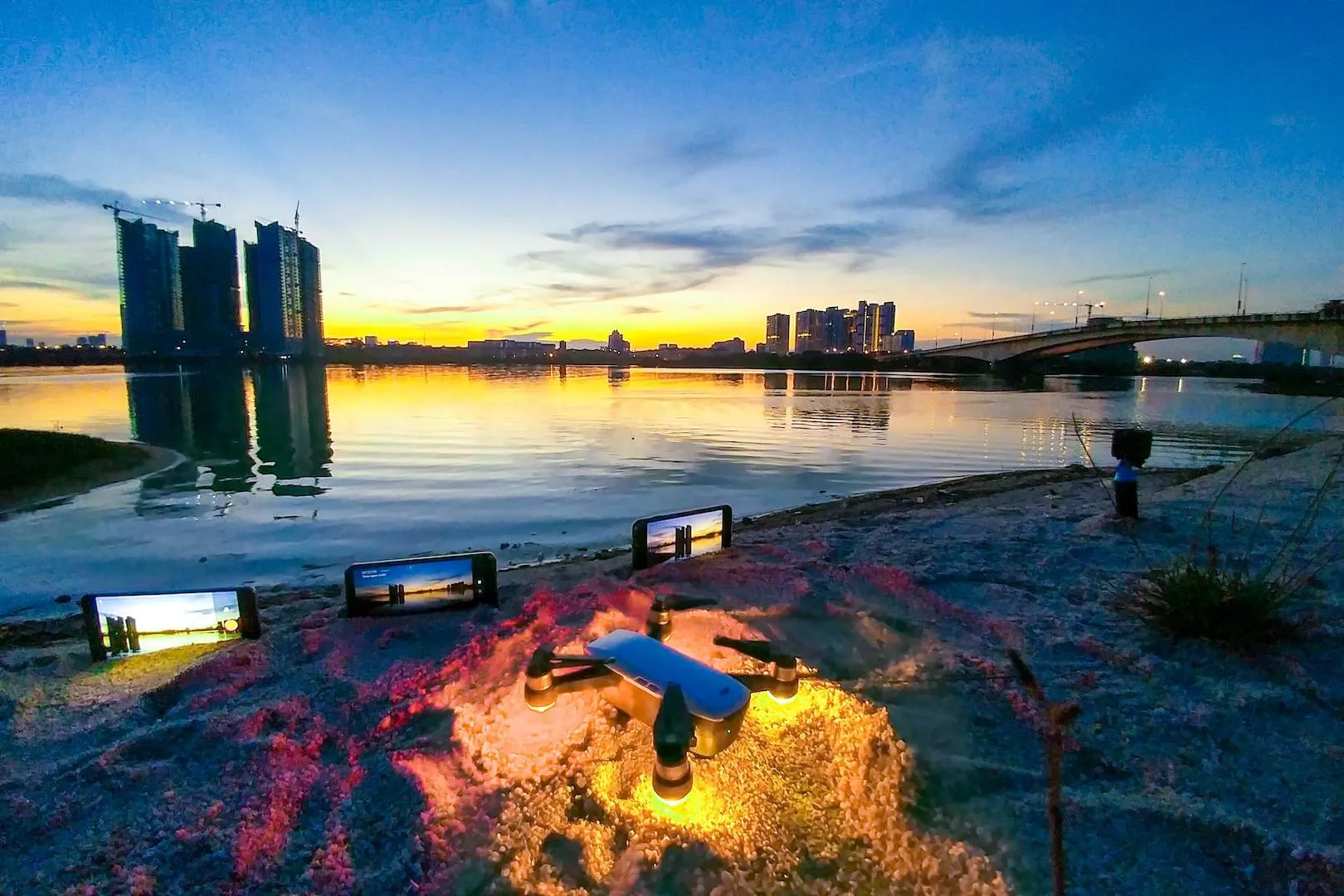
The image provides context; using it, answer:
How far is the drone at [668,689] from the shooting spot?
2.75 m

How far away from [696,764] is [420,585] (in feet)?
11.5

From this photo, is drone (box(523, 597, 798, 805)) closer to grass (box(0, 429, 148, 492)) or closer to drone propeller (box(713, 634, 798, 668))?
drone propeller (box(713, 634, 798, 668))

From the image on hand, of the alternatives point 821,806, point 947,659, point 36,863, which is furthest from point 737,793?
point 36,863

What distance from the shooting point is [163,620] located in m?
5.11

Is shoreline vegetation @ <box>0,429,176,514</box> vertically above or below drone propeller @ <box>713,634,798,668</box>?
below

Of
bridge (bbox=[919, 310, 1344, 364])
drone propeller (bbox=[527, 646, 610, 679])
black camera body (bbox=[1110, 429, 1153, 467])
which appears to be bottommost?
drone propeller (bbox=[527, 646, 610, 679])

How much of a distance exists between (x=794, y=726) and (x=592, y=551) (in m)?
6.61

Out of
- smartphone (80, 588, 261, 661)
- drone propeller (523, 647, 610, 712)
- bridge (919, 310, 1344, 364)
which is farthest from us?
bridge (919, 310, 1344, 364)

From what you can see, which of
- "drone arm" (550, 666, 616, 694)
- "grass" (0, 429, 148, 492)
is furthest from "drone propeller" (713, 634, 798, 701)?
"grass" (0, 429, 148, 492)

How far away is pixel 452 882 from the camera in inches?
103

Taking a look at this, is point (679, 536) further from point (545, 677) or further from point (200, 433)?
point (200, 433)

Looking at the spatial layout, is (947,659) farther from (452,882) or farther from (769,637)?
(452,882)

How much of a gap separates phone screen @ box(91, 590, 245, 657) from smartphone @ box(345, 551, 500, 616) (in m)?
0.93

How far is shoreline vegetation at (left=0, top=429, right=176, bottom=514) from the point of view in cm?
1345
